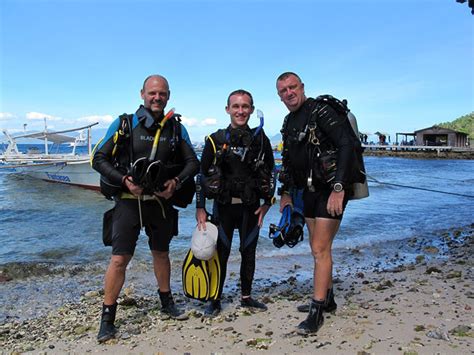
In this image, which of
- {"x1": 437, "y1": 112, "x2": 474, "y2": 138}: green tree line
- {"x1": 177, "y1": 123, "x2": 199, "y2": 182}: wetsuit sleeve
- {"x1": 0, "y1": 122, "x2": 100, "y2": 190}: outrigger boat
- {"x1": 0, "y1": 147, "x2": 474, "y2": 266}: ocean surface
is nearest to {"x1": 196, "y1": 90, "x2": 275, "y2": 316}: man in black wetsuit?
{"x1": 177, "y1": 123, "x2": 199, "y2": 182}: wetsuit sleeve

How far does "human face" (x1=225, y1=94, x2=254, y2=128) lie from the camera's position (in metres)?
3.85

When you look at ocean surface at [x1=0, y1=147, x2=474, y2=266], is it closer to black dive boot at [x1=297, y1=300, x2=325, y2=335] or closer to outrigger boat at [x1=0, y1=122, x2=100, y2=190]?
outrigger boat at [x1=0, y1=122, x2=100, y2=190]

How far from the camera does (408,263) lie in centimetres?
683

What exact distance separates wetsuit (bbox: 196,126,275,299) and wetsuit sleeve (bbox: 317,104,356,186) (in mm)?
727

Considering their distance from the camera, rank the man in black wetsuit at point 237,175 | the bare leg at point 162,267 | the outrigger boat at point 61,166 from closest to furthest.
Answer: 1. the man in black wetsuit at point 237,175
2. the bare leg at point 162,267
3. the outrigger boat at point 61,166

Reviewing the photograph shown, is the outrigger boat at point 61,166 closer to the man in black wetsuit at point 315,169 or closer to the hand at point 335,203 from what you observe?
the man in black wetsuit at point 315,169

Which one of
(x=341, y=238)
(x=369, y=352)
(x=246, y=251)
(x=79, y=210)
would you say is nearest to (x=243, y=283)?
(x=246, y=251)

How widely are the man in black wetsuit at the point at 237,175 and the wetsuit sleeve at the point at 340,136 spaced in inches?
28.7

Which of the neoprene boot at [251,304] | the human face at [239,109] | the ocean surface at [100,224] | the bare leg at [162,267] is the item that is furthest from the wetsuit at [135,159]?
the ocean surface at [100,224]

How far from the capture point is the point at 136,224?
3658 mm

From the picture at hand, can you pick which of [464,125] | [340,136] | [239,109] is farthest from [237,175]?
[464,125]

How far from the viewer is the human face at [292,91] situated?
359cm

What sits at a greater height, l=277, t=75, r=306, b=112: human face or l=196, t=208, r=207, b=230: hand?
l=277, t=75, r=306, b=112: human face

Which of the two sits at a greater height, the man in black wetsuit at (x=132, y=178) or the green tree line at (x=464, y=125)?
the green tree line at (x=464, y=125)
